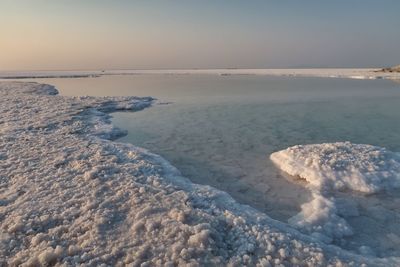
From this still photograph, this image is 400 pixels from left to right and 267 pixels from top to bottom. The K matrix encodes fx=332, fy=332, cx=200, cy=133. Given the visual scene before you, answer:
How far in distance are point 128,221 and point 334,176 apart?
4136 mm

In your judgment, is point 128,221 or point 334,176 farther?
point 334,176

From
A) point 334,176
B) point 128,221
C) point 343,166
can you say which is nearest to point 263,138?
point 343,166

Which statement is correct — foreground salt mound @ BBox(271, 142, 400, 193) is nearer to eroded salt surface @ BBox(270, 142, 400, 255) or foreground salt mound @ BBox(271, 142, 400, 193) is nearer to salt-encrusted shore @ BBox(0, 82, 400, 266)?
eroded salt surface @ BBox(270, 142, 400, 255)

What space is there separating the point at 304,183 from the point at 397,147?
3876 mm

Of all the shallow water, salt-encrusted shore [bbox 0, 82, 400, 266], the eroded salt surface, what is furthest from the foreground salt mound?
salt-encrusted shore [bbox 0, 82, 400, 266]

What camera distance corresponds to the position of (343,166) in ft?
22.5

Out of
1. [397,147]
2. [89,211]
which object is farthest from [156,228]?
[397,147]

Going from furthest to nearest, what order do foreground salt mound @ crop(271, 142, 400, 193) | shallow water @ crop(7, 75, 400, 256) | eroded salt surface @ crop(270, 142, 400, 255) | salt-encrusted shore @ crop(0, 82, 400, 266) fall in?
foreground salt mound @ crop(271, 142, 400, 193)
shallow water @ crop(7, 75, 400, 256)
eroded salt surface @ crop(270, 142, 400, 255)
salt-encrusted shore @ crop(0, 82, 400, 266)

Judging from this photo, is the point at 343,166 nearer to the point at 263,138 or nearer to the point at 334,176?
the point at 334,176

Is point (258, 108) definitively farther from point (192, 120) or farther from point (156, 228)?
point (156, 228)

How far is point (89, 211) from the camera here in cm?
491

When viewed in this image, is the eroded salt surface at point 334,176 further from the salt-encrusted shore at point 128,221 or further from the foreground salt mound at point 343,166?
the salt-encrusted shore at point 128,221

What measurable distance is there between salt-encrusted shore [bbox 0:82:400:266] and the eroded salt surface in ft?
1.90

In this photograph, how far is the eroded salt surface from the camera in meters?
4.94
